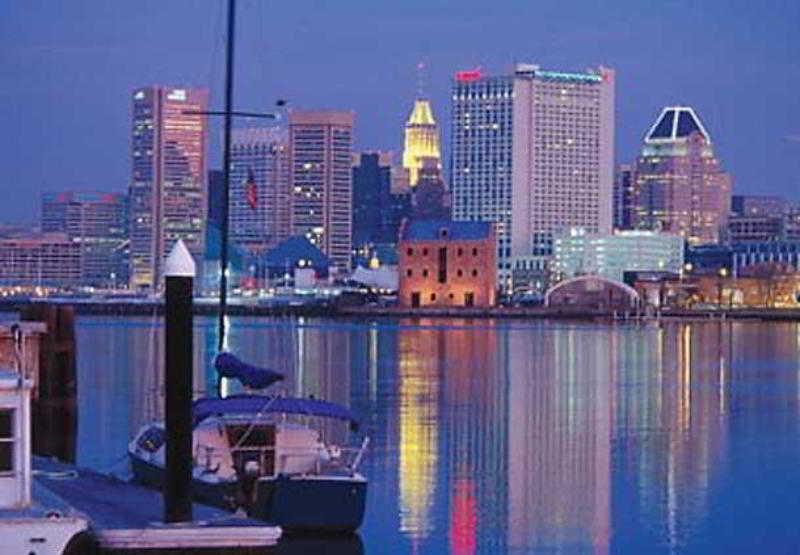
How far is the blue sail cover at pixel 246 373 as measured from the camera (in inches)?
1151

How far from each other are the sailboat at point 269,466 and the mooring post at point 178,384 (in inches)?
237

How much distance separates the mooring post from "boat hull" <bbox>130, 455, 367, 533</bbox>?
643cm

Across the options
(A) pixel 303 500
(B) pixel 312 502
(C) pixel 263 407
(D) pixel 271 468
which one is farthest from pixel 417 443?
(A) pixel 303 500

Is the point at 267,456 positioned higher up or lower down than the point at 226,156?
lower down

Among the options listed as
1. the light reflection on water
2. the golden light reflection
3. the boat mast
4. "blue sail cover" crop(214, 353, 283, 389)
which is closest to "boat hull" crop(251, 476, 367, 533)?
the light reflection on water

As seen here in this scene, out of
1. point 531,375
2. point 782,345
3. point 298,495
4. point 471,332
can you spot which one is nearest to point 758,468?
point 298,495

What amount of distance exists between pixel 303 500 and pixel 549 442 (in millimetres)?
21404

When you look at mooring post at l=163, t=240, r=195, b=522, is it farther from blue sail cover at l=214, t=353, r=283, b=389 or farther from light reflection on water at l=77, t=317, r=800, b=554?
blue sail cover at l=214, t=353, r=283, b=389

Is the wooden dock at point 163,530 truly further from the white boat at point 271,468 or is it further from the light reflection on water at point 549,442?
the light reflection on water at point 549,442

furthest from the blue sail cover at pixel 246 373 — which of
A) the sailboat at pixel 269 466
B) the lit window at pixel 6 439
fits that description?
the lit window at pixel 6 439

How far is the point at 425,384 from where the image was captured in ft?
237

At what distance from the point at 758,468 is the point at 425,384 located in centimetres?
3148

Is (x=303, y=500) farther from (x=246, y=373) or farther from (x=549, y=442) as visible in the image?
(x=549, y=442)

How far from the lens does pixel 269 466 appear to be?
27125 mm
